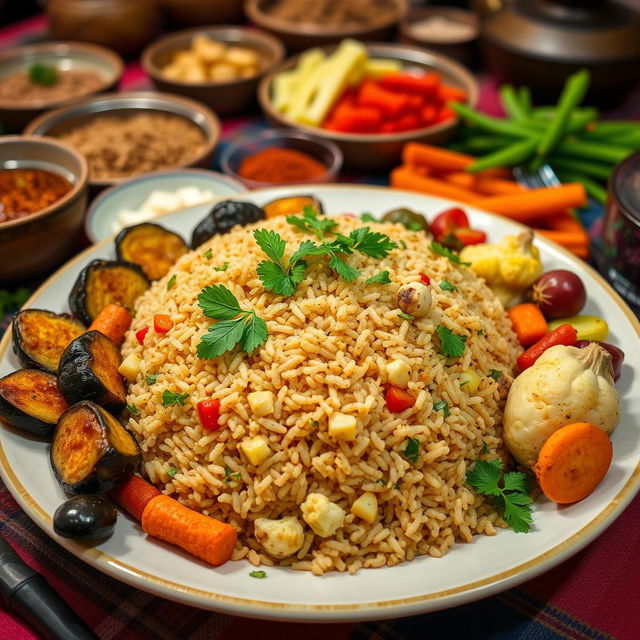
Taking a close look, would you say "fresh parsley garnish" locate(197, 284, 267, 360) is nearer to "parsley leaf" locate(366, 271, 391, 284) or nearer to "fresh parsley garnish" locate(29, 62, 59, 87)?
"parsley leaf" locate(366, 271, 391, 284)

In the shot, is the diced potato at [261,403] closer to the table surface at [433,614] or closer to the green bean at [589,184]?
the table surface at [433,614]

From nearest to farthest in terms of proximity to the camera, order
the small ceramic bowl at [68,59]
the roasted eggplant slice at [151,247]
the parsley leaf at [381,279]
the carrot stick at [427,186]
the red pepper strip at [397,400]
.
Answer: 1. the red pepper strip at [397,400]
2. the parsley leaf at [381,279]
3. the roasted eggplant slice at [151,247]
4. the carrot stick at [427,186]
5. the small ceramic bowl at [68,59]

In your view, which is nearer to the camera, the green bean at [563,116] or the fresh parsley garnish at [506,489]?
the fresh parsley garnish at [506,489]

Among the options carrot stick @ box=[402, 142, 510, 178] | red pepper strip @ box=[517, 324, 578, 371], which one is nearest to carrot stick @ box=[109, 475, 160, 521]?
red pepper strip @ box=[517, 324, 578, 371]

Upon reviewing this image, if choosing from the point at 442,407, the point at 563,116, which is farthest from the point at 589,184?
the point at 442,407

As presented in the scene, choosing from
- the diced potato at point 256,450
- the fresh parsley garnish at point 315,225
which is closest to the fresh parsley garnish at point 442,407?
the diced potato at point 256,450

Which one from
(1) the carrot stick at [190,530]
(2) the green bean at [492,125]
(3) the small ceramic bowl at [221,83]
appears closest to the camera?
(1) the carrot stick at [190,530]
